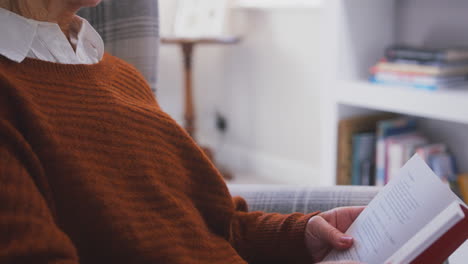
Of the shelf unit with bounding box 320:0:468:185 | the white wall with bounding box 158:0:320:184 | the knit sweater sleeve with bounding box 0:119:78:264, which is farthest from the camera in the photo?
the white wall with bounding box 158:0:320:184

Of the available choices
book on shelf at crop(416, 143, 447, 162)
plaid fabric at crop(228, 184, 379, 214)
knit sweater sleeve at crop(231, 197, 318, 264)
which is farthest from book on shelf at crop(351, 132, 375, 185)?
knit sweater sleeve at crop(231, 197, 318, 264)

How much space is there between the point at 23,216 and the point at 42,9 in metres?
0.32

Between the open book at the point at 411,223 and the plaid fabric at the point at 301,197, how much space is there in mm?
159

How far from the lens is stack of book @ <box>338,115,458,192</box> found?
190 cm

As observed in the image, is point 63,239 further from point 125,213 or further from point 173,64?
point 173,64

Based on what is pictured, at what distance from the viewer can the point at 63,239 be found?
660 mm

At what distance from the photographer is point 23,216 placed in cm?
62

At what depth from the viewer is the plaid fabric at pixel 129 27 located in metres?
1.12

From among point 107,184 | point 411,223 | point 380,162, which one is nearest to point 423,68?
point 380,162

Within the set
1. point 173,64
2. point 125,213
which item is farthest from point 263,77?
point 125,213

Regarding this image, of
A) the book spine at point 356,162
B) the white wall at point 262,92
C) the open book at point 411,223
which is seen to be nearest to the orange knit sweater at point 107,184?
the open book at point 411,223

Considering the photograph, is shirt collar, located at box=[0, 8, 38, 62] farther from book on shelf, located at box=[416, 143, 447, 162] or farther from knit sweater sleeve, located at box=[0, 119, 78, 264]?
book on shelf, located at box=[416, 143, 447, 162]

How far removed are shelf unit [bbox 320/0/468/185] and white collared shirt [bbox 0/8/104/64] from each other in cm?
120

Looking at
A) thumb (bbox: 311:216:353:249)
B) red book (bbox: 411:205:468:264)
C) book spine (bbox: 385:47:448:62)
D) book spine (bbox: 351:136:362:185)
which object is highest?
book spine (bbox: 385:47:448:62)
